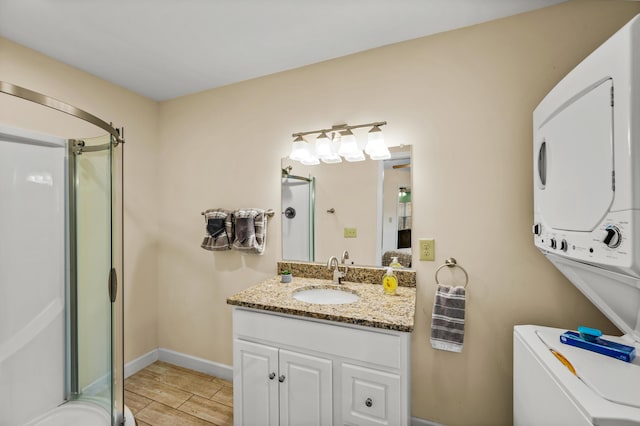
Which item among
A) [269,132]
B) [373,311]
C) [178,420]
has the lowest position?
[178,420]

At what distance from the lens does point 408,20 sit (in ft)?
5.10

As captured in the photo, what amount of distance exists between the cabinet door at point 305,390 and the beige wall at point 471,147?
684 millimetres

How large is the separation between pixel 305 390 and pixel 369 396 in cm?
32

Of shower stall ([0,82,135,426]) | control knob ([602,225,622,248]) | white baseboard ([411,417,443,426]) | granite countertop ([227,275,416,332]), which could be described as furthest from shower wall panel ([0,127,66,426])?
control knob ([602,225,622,248])

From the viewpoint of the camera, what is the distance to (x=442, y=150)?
166 centimetres

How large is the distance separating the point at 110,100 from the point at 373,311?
2513 millimetres

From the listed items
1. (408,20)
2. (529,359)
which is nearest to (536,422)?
(529,359)

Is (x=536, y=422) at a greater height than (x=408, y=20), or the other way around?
(x=408, y=20)

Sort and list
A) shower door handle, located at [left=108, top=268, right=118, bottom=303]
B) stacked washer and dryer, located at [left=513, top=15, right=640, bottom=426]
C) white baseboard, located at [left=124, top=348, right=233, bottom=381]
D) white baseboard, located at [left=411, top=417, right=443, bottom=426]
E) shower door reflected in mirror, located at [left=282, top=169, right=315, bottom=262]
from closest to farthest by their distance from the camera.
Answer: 1. stacked washer and dryer, located at [left=513, top=15, right=640, bottom=426]
2. shower door handle, located at [left=108, top=268, right=118, bottom=303]
3. white baseboard, located at [left=411, top=417, right=443, bottom=426]
4. shower door reflected in mirror, located at [left=282, top=169, right=315, bottom=262]
5. white baseboard, located at [left=124, top=348, right=233, bottom=381]

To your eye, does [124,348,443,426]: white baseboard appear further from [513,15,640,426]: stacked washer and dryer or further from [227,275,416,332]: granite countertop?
[513,15,640,426]: stacked washer and dryer

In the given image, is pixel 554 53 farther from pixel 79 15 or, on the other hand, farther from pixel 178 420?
pixel 178 420

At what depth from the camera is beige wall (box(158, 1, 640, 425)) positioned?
1446 mm

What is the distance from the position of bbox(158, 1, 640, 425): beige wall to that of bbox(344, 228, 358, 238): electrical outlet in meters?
0.39

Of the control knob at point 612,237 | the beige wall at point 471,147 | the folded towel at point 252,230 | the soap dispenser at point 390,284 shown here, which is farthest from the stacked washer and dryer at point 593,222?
the folded towel at point 252,230
